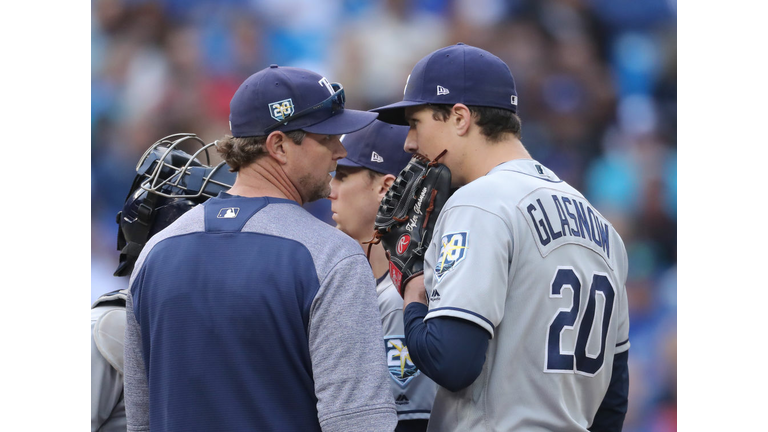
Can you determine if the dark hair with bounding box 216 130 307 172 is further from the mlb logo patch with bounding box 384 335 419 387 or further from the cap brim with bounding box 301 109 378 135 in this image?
the mlb logo patch with bounding box 384 335 419 387

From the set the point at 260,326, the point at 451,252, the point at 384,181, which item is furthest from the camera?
the point at 384,181

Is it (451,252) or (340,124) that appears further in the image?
(340,124)

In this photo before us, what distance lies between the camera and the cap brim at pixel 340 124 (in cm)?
163

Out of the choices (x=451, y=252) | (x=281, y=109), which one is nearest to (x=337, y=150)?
(x=281, y=109)

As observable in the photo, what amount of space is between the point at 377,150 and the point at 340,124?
0.86 metres

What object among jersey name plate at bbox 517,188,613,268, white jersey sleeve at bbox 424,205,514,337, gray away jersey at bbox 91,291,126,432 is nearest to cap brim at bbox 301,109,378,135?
white jersey sleeve at bbox 424,205,514,337

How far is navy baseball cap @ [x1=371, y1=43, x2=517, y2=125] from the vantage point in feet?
5.85

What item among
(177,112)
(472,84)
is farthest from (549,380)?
(177,112)

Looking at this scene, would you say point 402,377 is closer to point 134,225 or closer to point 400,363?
point 400,363

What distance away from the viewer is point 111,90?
4.96 metres

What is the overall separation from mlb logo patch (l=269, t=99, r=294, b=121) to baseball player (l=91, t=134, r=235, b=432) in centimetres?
66

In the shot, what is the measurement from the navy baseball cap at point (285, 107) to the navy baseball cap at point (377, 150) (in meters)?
0.82

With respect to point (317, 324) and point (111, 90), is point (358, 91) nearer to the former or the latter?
point (111, 90)

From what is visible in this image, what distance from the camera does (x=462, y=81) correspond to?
5.87 feet
